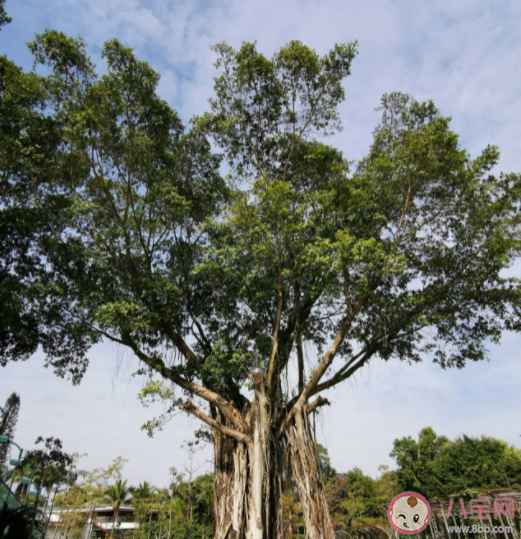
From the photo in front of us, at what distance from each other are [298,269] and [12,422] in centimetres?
843

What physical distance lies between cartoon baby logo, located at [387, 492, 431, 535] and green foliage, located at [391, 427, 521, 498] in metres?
12.1

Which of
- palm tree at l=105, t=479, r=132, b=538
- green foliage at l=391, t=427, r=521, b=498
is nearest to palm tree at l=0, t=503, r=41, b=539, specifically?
green foliage at l=391, t=427, r=521, b=498

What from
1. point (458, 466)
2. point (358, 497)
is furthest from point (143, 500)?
point (458, 466)

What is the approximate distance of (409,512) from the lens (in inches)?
210

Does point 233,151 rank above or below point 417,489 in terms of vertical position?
above

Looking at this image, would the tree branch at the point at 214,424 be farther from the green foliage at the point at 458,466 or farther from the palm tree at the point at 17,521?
the green foliage at the point at 458,466

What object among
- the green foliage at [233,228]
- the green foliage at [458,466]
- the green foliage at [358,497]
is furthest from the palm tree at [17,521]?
the green foliage at [458,466]

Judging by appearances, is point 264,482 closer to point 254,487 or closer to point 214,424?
point 254,487

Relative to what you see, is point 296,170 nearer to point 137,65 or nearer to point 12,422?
point 137,65

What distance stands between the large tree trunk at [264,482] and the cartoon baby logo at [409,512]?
4.13 feet

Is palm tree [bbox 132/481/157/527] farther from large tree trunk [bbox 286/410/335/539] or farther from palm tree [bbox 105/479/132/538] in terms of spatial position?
large tree trunk [bbox 286/410/335/539]

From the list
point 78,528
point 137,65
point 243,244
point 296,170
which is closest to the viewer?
point 243,244

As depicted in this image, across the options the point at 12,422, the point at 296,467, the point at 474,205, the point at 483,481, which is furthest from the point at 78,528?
the point at 474,205

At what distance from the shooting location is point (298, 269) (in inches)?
279
